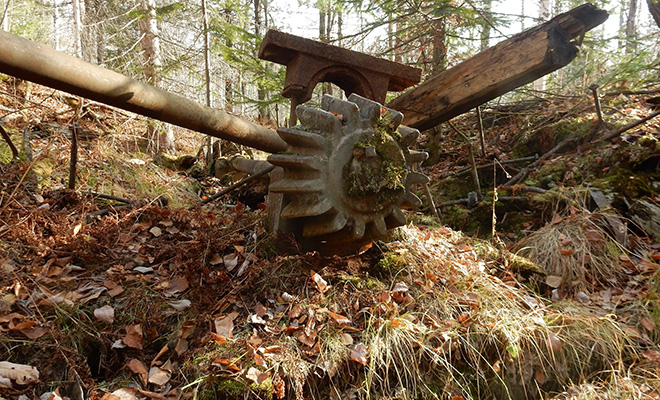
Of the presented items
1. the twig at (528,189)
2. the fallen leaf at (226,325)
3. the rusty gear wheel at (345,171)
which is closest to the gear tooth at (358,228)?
the rusty gear wheel at (345,171)

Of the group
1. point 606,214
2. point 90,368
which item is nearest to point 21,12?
point 90,368

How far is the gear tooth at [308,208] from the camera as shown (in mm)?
2359

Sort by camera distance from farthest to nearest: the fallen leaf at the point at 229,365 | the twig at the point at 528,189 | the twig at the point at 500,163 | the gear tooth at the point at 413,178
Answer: the twig at the point at 500,163
the twig at the point at 528,189
the gear tooth at the point at 413,178
the fallen leaf at the point at 229,365

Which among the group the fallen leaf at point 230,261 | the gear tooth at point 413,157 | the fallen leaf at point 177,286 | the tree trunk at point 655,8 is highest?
the tree trunk at point 655,8

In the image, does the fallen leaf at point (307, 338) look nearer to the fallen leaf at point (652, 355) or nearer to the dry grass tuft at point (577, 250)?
the fallen leaf at point (652, 355)

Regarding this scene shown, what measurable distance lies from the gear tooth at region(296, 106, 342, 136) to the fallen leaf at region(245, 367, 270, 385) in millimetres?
1425

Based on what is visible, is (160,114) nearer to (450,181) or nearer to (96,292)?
(96,292)

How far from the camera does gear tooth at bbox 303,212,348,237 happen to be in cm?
239


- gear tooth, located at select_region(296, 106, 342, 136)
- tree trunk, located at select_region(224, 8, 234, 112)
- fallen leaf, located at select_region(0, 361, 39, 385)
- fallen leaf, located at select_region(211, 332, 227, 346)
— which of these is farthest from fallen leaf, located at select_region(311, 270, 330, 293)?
tree trunk, located at select_region(224, 8, 234, 112)

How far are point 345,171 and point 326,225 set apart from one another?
353 mm

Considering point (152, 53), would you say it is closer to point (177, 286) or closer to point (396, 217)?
point (177, 286)

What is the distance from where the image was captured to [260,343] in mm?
2096

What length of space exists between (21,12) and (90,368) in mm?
18451

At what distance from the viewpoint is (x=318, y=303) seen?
8.01ft
